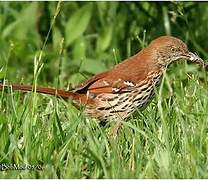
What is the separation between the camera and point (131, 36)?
846 cm

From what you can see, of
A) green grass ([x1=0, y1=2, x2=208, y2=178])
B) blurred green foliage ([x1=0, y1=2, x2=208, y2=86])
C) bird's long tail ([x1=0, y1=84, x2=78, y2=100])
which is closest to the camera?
green grass ([x1=0, y1=2, x2=208, y2=178])

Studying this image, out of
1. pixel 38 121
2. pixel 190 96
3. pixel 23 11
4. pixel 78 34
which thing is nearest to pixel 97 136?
pixel 38 121

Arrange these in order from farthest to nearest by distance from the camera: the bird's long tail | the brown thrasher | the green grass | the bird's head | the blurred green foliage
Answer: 1. the blurred green foliage
2. the bird's head
3. the brown thrasher
4. the bird's long tail
5. the green grass

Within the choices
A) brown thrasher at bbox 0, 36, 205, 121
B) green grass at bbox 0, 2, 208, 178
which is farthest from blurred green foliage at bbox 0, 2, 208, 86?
brown thrasher at bbox 0, 36, 205, 121

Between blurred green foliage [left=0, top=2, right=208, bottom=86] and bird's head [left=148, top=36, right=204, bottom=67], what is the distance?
147 centimetres

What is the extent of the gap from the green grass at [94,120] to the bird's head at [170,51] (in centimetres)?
17

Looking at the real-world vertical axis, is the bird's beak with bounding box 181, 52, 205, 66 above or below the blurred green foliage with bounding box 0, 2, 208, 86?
below

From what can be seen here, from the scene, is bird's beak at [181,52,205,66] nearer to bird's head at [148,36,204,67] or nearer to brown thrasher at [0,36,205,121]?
bird's head at [148,36,204,67]

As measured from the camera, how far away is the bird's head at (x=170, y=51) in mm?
6203

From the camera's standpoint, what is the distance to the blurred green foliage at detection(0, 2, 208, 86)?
8031mm

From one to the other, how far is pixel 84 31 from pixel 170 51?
2310 millimetres

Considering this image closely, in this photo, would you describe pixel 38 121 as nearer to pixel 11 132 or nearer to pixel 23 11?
pixel 11 132

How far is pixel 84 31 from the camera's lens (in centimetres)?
840

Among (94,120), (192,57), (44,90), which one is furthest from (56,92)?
(192,57)
